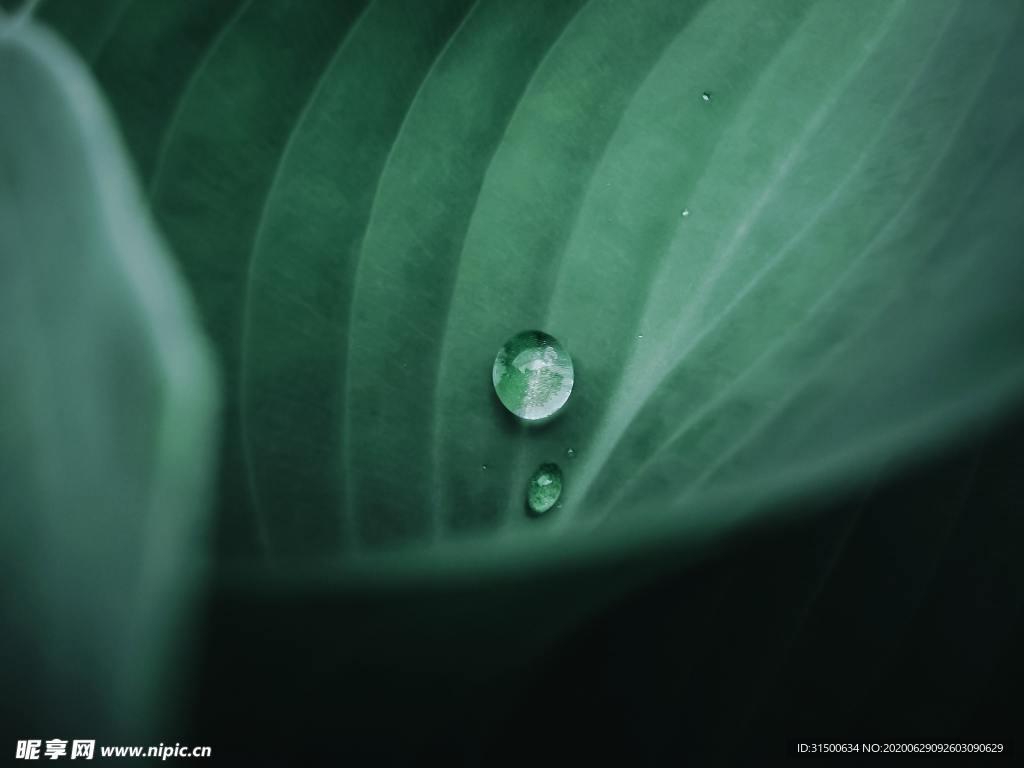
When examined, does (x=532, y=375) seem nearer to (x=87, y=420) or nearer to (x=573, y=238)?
(x=573, y=238)

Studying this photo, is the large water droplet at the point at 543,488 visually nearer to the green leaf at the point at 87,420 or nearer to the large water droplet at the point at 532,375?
the large water droplet at the point at 532,375

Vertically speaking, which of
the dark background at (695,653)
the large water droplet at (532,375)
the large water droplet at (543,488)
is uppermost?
the large water droplet at (532,375)

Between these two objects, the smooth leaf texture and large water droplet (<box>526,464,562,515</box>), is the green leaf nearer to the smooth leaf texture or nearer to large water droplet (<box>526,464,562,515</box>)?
the smooth leaf texture

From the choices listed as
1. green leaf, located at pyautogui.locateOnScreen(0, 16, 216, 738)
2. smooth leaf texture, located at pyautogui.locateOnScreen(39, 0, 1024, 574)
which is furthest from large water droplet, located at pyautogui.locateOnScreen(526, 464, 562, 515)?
green leaf, located at pyautogui.locateOnScreen(0, 16, 216, 738)

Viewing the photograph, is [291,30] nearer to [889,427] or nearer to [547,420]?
[547,420]

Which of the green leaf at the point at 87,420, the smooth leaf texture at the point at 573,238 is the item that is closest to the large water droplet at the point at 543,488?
the smooth leaf texture at the point at 573,238

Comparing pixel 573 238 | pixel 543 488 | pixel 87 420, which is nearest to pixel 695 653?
pixel 543 488

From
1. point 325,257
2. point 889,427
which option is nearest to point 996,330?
point 889,427
